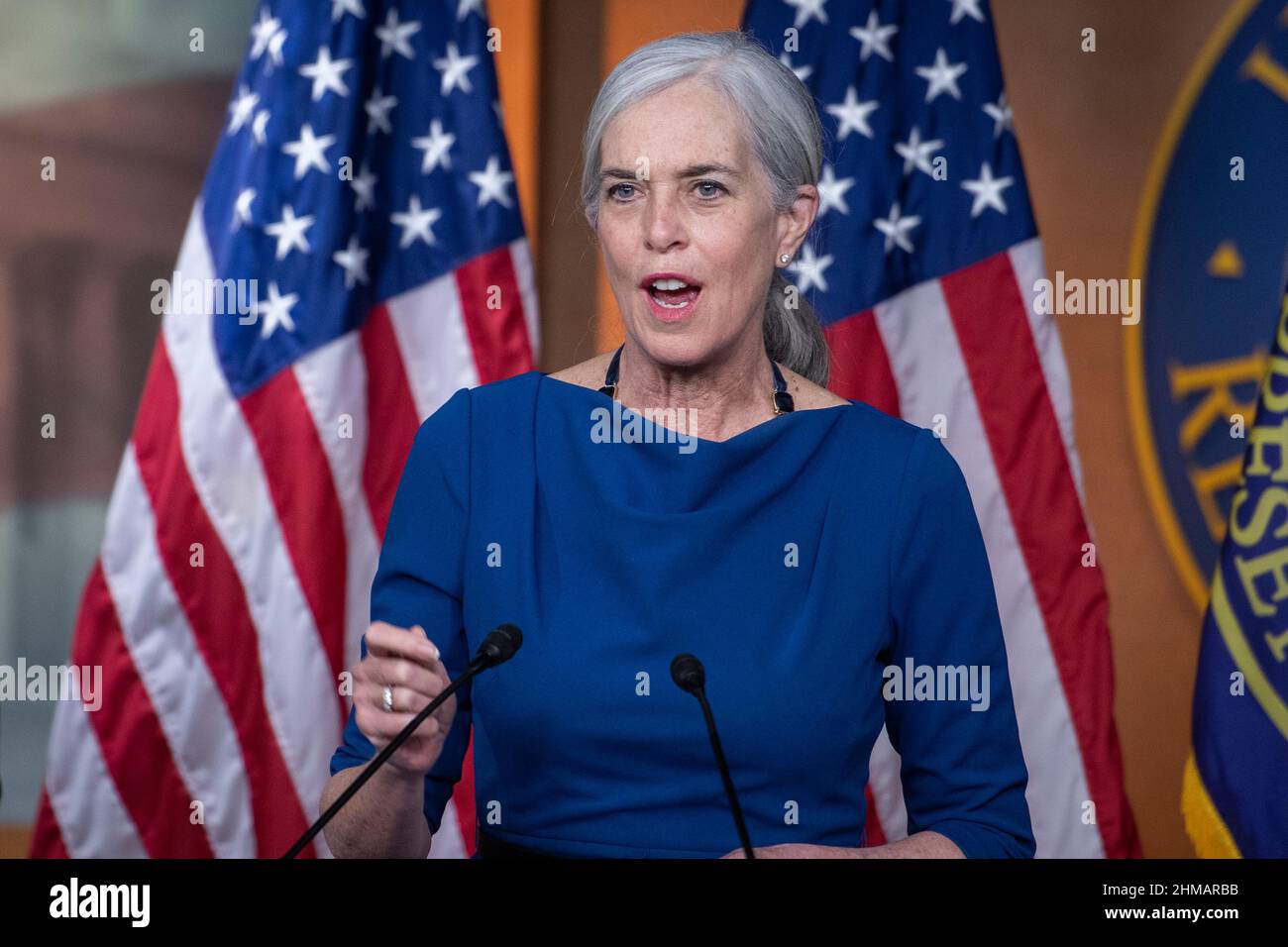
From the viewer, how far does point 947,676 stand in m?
1.29

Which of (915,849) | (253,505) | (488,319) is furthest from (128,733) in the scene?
(915,849)

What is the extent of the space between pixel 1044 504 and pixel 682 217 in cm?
141

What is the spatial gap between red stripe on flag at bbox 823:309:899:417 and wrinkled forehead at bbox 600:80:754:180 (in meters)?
1.18

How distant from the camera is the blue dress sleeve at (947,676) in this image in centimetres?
124

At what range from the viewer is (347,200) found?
2.42 m

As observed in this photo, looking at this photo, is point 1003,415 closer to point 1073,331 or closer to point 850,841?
point 1073,331

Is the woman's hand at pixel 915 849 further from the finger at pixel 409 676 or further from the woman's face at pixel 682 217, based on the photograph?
the woman's face at pixel 682 217

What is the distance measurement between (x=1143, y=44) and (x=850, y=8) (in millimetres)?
698

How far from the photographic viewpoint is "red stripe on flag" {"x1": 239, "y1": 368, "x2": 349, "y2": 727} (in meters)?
2.41

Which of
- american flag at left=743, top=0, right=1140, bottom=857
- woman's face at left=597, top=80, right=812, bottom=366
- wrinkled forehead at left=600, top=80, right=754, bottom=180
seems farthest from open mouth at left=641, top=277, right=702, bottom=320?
american flag at left=743, top=0, right=1140, bottom=857

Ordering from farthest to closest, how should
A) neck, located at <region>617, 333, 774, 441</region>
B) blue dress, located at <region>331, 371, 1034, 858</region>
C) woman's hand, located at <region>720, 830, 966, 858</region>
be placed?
1. neck, located at <region>617, 333, 774, 441</region>
2. blue dress, located at <region>331, 371, 1034, 858</region>
3. woman's hand, located at <region>720, 830, 966, 858</region>

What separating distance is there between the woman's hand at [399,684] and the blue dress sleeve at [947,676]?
0.51 metres

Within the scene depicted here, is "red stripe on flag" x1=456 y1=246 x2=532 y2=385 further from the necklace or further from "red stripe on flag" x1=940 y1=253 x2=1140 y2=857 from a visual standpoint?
the necklace
